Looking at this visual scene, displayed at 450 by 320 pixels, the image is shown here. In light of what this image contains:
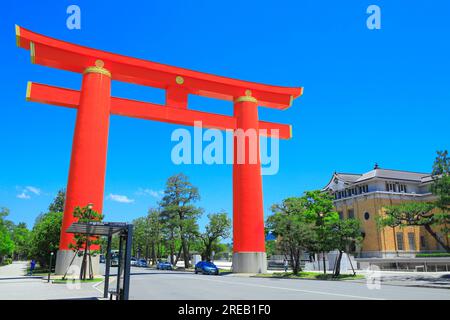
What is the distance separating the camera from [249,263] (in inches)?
1313

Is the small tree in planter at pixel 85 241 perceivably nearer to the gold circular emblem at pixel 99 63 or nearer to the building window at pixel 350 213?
the gold circular emblem at pixel 99 63

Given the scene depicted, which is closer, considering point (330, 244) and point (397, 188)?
point (330, 244)

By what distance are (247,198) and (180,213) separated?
20630 millimetres

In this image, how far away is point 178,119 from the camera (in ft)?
104

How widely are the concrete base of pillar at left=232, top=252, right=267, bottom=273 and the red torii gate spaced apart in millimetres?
88

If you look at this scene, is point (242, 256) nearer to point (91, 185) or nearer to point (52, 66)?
point (91, 185)

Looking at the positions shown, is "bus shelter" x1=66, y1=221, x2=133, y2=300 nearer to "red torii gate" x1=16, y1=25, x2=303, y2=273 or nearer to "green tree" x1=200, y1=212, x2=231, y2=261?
"red torii gate" x1=16, y1=25, x2=303, y2=273

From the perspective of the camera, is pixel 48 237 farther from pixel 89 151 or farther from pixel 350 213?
pixel 350 213

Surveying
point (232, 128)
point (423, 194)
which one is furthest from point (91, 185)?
point (423, 194)

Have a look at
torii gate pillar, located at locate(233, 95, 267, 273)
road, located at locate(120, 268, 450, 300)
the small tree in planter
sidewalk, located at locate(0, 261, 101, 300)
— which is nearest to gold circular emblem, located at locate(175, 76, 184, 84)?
torii gate pillar, located at locate(233, 95, 267, 273)

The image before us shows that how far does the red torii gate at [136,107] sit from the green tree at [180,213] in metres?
16.6

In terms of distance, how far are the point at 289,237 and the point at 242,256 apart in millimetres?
5675

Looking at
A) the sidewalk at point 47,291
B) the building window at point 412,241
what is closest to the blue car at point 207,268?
the sidewalk at point 47,291

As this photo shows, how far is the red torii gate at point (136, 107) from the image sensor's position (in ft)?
89.4
